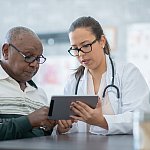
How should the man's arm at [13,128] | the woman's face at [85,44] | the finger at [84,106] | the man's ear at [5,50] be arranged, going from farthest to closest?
the woman's face at [85,44] < the man's ear at [5,50] < the finger at [84,106] < the man's arm at [13,128]

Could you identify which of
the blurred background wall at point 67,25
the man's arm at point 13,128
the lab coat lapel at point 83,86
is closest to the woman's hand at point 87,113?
the man's arm at point 13,128

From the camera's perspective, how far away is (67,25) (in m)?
3.91

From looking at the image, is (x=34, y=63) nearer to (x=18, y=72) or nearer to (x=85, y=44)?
(x=18, y=72)

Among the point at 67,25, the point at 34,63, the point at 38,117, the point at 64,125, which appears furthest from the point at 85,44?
the point at 67,25

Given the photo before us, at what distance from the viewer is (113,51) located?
12.1 ft

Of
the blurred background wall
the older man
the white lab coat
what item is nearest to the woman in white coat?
the white lab coat

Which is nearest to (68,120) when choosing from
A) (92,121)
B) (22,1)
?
(92,121)

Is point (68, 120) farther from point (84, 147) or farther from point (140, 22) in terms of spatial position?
point (140, 22)

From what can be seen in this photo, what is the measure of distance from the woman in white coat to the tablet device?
54 millimetres

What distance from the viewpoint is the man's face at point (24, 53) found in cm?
166

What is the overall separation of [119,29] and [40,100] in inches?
78.4

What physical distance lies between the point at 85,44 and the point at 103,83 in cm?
22

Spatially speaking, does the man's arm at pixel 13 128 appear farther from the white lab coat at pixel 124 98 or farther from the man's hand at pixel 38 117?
the white lab coat at pixel 124 98

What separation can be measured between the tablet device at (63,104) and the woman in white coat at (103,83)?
0.05 m
